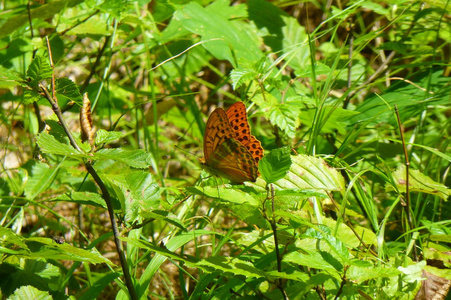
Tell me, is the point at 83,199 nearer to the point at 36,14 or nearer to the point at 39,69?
the point at 39,69

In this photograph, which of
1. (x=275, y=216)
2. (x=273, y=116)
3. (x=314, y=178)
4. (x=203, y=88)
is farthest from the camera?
(x=203, y=88)

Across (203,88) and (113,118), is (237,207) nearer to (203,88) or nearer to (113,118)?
(113,118)

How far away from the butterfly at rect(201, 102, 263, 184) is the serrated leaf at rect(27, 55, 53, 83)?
408 mm

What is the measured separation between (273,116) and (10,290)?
0.86 meters

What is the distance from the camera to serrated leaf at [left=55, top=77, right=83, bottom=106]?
1.03m

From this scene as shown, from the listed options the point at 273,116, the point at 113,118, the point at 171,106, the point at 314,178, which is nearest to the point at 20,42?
the point at 113,118

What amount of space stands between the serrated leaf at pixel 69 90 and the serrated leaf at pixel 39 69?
38 mm

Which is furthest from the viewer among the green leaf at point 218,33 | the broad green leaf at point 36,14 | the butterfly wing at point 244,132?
the green leaf at point 218,33

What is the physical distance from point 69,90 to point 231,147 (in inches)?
16.6

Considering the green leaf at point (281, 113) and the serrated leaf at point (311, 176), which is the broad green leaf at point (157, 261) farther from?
the green leaf at point (281, 113)

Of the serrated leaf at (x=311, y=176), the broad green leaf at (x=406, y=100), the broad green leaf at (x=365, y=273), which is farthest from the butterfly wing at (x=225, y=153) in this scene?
the broad green leaf at (x=406, y=100)

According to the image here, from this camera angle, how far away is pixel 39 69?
3.27 feet

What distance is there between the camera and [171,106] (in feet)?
8.35

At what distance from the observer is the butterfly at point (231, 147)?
1207 millimetres
